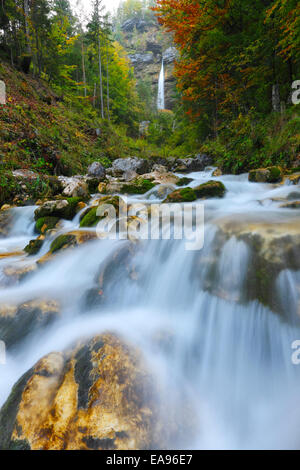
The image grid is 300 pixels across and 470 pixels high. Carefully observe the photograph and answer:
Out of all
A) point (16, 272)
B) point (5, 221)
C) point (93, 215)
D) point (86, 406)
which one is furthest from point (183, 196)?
point (86, 406)

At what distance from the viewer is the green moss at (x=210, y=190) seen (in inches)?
224

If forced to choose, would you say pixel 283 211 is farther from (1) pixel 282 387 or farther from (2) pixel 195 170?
(2) pixel 195 170

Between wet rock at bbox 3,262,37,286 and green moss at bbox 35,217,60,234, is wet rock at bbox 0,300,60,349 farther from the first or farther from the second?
green moss at bbox 35,217,60,234

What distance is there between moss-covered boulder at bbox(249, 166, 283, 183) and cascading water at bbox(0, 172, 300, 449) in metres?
3.05

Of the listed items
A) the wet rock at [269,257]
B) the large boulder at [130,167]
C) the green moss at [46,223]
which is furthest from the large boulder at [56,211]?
the large boulder at [130,167]

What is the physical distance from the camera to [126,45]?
59.8 metres

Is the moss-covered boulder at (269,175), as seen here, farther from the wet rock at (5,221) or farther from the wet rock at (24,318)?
the wet rock at (5,221)

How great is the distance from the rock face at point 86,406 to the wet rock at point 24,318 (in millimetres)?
691

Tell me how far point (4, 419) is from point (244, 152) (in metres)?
9.46

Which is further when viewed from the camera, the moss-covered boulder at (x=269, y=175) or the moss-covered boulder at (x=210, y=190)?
the moss-covered boulder at (x=269, y=175)

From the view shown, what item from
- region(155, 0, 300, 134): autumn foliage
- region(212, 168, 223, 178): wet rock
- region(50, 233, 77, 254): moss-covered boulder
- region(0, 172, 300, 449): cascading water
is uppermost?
region(155, 0, 300, 134): autumn foliage

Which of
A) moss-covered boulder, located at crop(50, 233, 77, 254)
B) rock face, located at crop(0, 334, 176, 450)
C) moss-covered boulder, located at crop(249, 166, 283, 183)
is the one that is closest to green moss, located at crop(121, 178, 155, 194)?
moss-covered boulder, located at crop(249, 166, 283, 183)

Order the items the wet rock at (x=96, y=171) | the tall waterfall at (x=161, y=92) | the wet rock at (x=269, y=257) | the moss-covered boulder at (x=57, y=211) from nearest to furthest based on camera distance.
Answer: the wet rock at (x=269, y=257)
the moss-covered boulder at (x=57, y=211)
the wet rock at (x=96, y=171)
the tall waterfall at (x=161, y=92)

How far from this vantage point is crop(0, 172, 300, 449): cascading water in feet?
5.42
